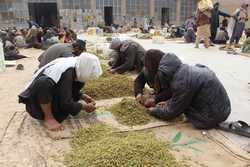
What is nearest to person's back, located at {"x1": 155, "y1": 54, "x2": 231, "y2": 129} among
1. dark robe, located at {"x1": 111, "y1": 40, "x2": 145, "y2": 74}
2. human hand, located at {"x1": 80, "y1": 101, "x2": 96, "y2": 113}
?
human hand, located at {"x1": 80, "y1": 101, "x2": 96, "y2": 113}

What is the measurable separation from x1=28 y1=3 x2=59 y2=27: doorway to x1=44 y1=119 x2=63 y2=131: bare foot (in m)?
20.9

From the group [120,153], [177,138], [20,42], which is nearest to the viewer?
[120,153]

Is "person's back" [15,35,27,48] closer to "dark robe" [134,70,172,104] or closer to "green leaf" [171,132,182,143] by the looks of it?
"dark robe" [134,70,172,104]

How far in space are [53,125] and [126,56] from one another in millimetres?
2535

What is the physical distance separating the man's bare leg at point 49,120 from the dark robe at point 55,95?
0.05 metres

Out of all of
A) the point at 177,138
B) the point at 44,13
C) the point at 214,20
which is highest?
the point at 44,13

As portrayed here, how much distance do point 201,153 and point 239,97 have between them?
5.63ft

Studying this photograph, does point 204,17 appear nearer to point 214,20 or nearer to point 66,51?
point 214,20

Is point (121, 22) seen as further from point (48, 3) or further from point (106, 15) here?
point (48, 3)

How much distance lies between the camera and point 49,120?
9.68 ft

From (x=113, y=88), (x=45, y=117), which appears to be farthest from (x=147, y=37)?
(x=45, y=117)

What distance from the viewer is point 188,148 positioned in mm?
2588

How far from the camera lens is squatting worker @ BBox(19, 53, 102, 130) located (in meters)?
2.80

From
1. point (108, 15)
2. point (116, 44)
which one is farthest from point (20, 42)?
point (108, 15)
